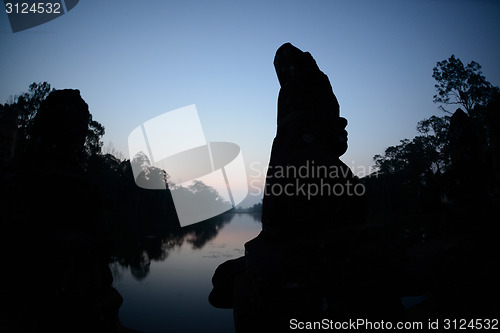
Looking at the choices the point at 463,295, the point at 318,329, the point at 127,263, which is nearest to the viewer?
the point at 318,329

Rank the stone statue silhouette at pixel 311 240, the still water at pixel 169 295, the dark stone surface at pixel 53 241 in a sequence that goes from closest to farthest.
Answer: the stone statue silhouette at pixel 311 240
the dark stone surface at pixel 53 241
the still water at pixel 169 295

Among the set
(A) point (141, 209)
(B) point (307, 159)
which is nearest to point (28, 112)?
(A) point (141, 209)

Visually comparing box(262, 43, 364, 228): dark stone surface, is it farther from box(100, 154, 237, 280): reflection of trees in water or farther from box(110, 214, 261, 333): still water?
box(100, 154, 237, 280): reflection of trees in water

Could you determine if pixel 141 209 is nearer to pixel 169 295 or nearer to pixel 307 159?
pixel 169 295

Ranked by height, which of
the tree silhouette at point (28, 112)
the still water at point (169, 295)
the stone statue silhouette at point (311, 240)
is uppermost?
the tree silhouette at point (28, 112)

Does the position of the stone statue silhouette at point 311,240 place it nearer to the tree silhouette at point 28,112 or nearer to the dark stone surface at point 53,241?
the dark stone surface at point 53,241

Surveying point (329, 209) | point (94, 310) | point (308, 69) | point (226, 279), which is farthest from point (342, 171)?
point (94, 310)

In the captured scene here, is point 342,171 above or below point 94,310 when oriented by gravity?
above

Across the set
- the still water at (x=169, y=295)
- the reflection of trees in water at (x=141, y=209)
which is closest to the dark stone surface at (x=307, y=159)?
the still water at (x=169, y=295)

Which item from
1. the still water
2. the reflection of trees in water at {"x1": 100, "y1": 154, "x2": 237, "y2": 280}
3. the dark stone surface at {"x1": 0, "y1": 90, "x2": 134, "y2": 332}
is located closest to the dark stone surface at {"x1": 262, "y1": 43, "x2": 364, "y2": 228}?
the dark stone surface at {"x1": 0, "y1": 90, "x2": 134, "y2": 332}

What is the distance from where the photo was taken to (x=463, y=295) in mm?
4359

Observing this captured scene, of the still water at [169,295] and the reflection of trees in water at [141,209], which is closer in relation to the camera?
the still water at [169,295]

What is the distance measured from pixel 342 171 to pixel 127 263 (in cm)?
1661

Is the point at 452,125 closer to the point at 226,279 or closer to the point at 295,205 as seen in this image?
the point at 295,205
